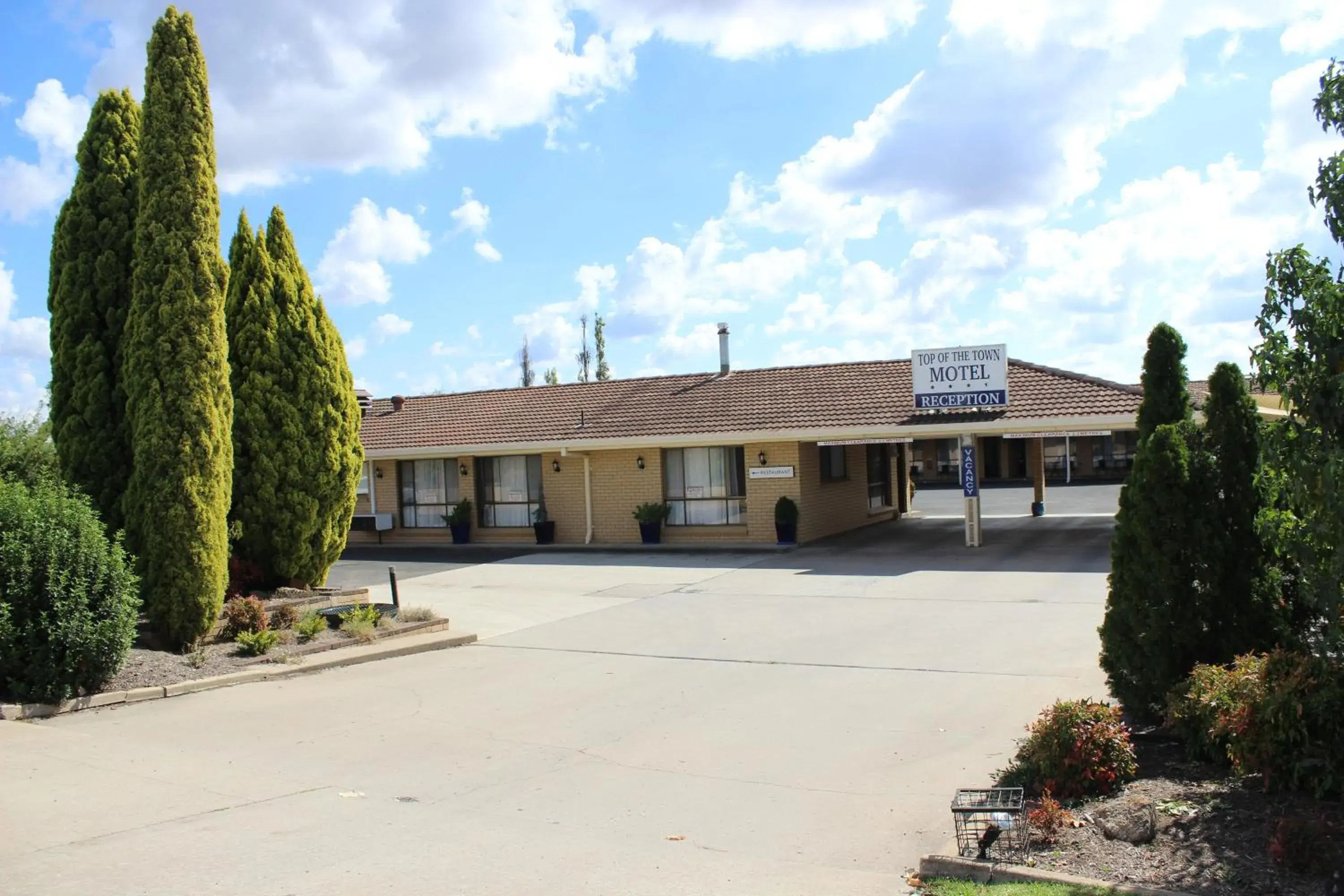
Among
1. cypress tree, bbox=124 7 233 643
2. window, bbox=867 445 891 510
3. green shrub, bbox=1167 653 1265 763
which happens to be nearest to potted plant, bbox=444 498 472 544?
window, bbox=867 445 891 510

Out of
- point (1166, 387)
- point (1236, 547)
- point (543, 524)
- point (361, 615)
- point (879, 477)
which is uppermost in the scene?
point (1166, 387)

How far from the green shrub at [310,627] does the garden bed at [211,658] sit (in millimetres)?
51

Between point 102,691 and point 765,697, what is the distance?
6.35m

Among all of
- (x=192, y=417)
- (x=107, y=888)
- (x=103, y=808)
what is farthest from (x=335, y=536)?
(x=107, y=888)

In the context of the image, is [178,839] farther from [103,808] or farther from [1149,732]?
[1149,732]

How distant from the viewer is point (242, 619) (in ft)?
41.5

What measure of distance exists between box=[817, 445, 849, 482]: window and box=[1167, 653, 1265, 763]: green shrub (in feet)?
61.4

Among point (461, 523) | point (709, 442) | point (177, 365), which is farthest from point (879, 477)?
point (177, 365)

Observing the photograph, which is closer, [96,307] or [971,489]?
[96,307]

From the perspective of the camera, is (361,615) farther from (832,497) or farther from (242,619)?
(832,497)

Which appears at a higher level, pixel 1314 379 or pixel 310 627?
pixel 1314 379

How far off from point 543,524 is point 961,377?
10.8 m

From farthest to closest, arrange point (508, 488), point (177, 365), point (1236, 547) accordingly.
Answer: point (508, 488), point (177, 365), point (1236, 547)

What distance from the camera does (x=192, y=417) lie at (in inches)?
470
